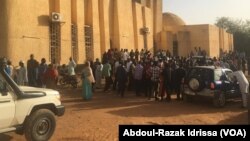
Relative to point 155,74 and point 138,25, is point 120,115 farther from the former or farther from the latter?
point 138,25

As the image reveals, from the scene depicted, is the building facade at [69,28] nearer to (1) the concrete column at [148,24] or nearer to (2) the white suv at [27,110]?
(1) the concrete column at [148,24]

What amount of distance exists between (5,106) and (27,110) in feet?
2.15

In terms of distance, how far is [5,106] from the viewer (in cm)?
779

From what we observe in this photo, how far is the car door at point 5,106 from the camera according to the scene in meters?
7.75

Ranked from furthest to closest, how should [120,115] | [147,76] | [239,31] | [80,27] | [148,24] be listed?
[239,31]
[148,24]
[80,27]
[147,76]
[120,115]

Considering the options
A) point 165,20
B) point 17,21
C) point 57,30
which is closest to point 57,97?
point 17,21

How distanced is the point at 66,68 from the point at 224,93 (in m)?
9.23

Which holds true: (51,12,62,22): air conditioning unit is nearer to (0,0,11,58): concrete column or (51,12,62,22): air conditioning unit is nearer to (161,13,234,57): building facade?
(0,0,11,58): concrete column

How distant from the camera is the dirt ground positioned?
32.1ft

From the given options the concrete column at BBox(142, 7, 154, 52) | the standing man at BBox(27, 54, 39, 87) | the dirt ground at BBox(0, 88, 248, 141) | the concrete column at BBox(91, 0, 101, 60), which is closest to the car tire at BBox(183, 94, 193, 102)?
the dirt ground at BBox(0, 88, 248, 141)

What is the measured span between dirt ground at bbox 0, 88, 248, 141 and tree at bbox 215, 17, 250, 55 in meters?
47.5

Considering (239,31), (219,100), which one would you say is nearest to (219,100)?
(219,100)

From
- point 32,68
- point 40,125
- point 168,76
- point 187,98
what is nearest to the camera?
Answer: point 40,125

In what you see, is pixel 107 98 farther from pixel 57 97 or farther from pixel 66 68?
pixel 57 97
